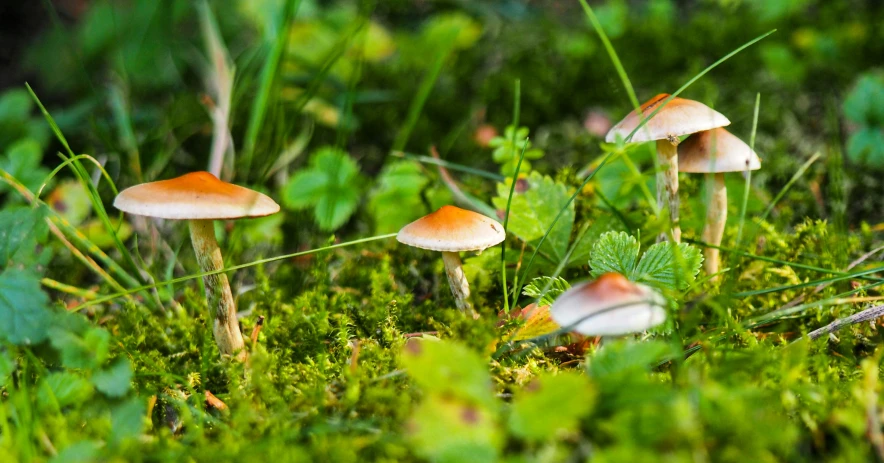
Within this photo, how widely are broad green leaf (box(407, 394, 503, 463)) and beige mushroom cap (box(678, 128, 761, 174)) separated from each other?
1.12m

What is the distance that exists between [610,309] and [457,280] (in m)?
0.63

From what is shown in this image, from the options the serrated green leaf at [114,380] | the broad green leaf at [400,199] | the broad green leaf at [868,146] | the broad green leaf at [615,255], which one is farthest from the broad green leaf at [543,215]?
the broad green leaf at [868,146]

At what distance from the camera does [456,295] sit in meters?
1.75

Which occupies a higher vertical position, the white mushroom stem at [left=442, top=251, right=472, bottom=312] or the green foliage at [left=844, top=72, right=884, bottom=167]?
the green foliage at [left=844, top=72, right=884, bottom=167]

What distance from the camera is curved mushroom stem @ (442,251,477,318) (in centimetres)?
171

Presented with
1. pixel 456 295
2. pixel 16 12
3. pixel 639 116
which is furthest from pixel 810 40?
pixel 16 12

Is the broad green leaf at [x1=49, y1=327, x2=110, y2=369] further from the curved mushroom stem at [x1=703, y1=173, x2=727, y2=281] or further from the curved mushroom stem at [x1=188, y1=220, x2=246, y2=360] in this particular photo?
the curved mushroom stem at [x1=703, y1=173, x2=727, y2=281]

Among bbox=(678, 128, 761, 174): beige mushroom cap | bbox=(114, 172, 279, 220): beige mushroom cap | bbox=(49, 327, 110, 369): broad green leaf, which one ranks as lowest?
bbox=(49, 327, 110, 369): broad green leaf

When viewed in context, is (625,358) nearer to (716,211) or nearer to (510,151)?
(716,211)

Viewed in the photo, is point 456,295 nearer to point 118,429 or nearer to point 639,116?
point 639,116

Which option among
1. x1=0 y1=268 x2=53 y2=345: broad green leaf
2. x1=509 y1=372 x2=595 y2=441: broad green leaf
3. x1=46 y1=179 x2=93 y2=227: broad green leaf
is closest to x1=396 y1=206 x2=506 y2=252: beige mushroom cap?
x1=509 y1=372 x2=595 y2=441: broad green leaf

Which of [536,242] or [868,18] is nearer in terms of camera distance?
[536,242]

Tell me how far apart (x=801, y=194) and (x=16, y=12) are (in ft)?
17.6

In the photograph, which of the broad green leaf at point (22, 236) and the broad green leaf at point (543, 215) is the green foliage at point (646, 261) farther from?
the broad green leaf at point (22, 236)
